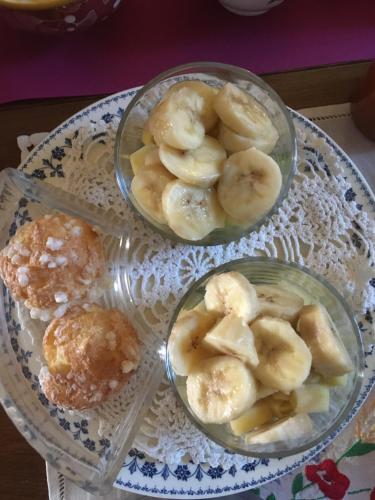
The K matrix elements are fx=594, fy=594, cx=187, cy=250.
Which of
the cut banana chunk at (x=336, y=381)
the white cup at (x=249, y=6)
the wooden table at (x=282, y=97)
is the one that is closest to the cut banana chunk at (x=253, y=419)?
the cut banana chunk at (x=336, y=381)

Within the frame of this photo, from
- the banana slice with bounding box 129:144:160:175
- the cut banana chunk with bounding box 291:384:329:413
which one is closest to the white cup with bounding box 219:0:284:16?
the banana slice with bounding box 129:144:160:175

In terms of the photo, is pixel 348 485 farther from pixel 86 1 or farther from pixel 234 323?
pixel 86 1

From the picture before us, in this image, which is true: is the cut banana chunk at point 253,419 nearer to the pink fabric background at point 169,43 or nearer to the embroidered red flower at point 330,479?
the embroidered red flower at point 330,479

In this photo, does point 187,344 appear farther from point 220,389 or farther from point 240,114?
point 240,114

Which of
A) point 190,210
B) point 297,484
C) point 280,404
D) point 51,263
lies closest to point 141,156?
point 190,210

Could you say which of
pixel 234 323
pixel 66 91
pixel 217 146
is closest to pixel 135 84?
pixel 66 91

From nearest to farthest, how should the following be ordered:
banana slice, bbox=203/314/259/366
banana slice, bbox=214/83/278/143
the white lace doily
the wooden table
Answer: banana slice, bbox=203/314/259/366
banana slice, bbox=214/83/278/143
the white lace doily
the wooden table

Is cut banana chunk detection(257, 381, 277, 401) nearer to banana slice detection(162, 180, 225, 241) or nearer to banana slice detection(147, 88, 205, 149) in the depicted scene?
banana slice detection(162, 180, 225, 241)
